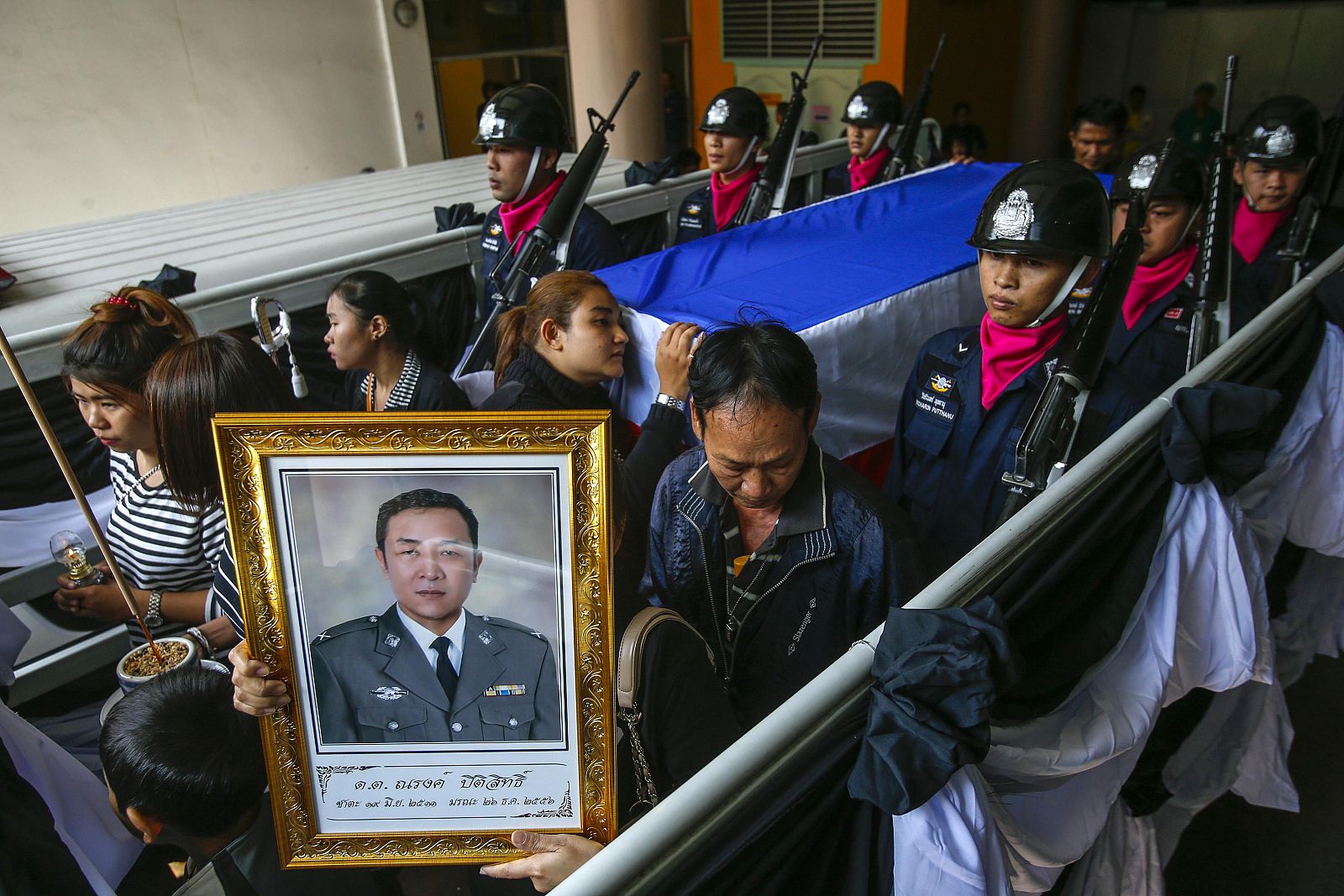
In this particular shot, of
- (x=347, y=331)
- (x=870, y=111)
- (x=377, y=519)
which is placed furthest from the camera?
(x=870, y=111)

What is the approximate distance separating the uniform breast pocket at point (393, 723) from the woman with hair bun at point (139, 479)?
3.40 feet

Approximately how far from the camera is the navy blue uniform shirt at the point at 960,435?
1.91 meters

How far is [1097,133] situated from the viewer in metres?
4.36

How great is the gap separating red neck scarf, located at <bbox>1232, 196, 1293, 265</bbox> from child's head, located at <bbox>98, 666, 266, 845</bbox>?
3750 mm

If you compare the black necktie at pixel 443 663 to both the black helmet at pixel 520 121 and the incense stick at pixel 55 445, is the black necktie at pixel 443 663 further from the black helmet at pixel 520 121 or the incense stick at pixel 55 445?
the black helmet at pixel 520 121

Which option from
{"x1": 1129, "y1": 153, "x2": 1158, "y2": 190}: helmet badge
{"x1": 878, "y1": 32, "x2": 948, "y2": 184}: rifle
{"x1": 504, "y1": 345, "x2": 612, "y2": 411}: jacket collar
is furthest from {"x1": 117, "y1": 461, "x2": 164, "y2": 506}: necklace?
{"x1": 878, "y1": 32, "x2": 948, "y2": 184}: rifle

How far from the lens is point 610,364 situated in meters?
2.11

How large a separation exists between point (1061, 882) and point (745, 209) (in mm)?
3025

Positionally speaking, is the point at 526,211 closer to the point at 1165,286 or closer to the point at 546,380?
the point at 546,380

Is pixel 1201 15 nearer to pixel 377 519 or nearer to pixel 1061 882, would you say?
pixel 1061 882

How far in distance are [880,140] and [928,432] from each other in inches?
133

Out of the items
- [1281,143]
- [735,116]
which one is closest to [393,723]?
[735,116]

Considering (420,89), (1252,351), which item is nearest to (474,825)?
(1252,351)

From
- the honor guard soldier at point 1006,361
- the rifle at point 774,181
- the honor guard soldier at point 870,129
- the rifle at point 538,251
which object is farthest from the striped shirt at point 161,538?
the honor guard soldier at point 870,129
